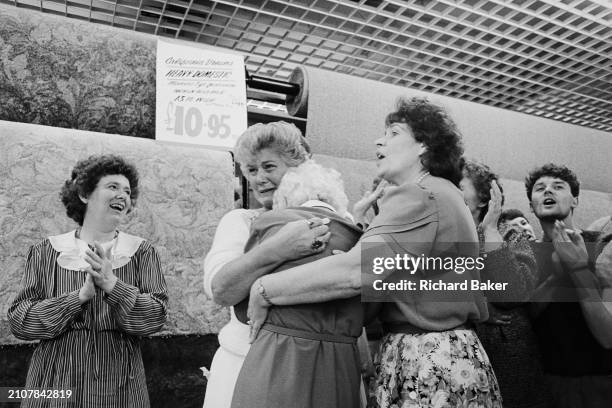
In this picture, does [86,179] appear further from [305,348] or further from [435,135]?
[435,135]

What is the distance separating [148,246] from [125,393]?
41 cm

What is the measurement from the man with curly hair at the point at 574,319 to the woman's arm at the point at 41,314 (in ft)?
4.13

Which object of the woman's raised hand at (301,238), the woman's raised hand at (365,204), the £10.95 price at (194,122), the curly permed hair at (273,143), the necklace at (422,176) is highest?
the £10.95 price at (194,122)

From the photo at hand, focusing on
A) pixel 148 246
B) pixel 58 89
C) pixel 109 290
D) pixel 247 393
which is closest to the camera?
pixel 247 393

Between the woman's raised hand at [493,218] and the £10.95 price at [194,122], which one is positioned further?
the £10.95 price at [194,122]

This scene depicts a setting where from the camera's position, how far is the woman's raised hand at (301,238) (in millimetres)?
1020

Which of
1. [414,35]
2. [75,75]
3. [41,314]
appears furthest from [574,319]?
[414,35]

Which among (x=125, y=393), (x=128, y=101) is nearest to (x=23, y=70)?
(x=128, y=101)

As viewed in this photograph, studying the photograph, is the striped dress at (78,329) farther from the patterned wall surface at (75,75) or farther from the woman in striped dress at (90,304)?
the patterned wall surface at (75,75)

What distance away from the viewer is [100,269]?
1.26m

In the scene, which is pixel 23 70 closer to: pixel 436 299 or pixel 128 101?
pixel 128 101

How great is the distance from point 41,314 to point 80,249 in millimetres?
196

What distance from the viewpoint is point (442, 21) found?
12.3ft

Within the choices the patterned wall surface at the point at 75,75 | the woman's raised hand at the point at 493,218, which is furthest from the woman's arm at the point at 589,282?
the patterned wall surface at the point at 75,75
